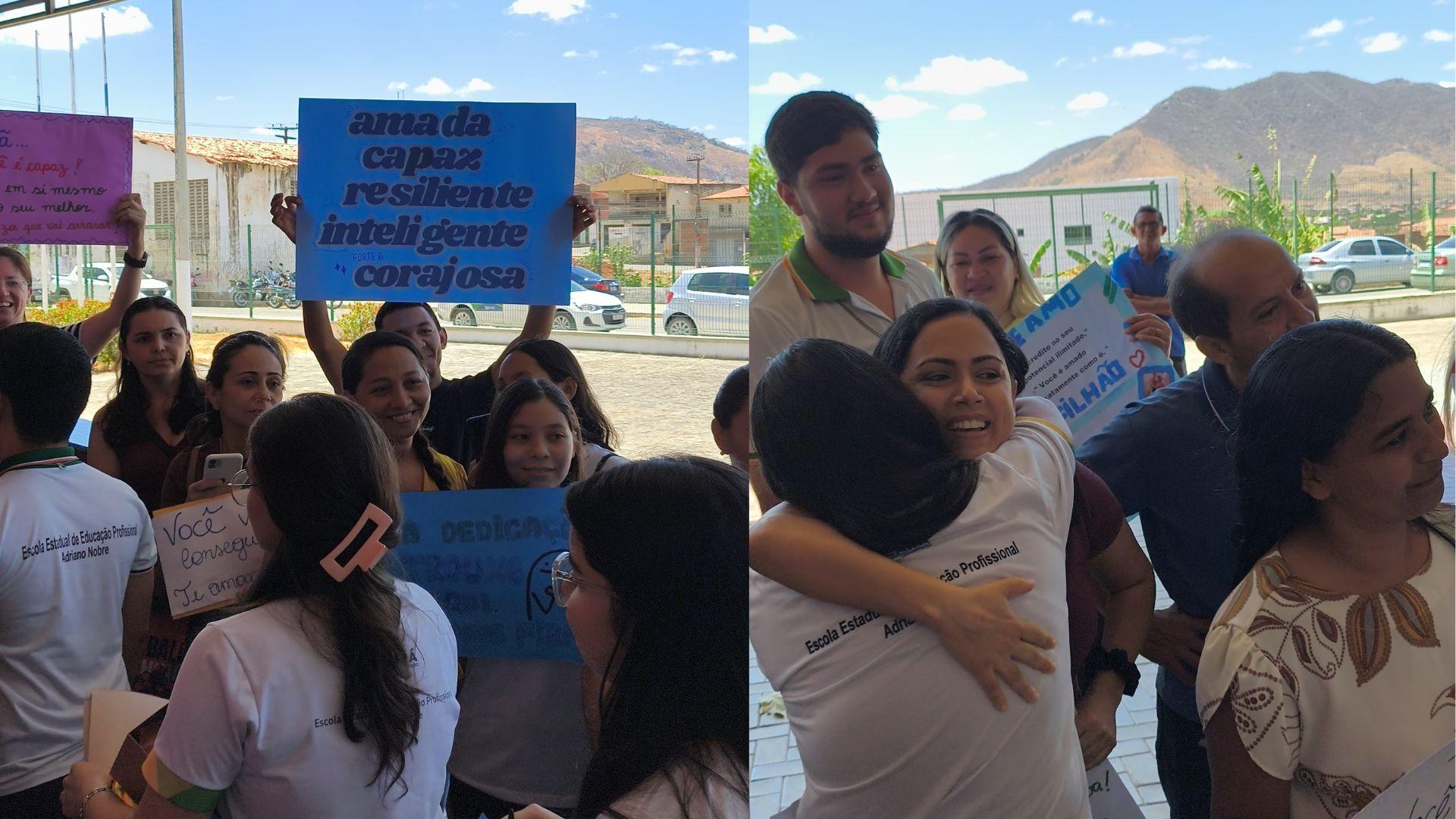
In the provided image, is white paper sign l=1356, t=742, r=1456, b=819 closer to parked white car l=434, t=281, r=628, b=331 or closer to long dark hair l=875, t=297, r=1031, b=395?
long dark hair l=875, t=297, r=1031, b=395

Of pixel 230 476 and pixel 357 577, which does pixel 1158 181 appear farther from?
pixel 230 476

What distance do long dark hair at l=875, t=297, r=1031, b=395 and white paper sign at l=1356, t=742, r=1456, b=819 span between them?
0.51 meters

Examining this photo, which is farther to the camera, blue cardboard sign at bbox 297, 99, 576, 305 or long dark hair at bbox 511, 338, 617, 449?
long dark hair at bbox 511, 338, 617, 449

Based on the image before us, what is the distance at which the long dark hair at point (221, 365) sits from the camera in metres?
1.99

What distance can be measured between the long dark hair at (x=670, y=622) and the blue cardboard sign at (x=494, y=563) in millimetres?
529

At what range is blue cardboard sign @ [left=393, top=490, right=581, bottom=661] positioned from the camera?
1.64 metres

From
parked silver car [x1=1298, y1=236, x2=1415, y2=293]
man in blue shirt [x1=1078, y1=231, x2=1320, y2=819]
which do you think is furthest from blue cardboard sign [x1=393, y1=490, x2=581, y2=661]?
parked silver car [x1=1298, y1=236, x2=1415, y2=293]

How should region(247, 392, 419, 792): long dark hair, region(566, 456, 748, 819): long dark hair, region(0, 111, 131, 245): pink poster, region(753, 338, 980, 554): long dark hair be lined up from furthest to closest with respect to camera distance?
region(0, 111, 131, 245): pink poster
region(247, 392, 419, 792): long dark hair
region(566, 456, 748, 819): long dark hair
region(753, 338, 980, 554): long dark hair

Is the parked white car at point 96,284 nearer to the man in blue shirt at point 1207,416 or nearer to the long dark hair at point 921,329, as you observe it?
the long dark hair at point 921,329

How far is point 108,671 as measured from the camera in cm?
202

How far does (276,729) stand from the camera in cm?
126

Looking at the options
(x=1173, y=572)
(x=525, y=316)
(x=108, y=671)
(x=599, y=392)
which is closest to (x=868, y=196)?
(x=1173, y=572)

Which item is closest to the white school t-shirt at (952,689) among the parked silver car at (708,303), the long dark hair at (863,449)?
A: the long dark hair at (863,449)

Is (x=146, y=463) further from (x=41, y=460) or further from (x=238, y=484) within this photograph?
(x=238, y=484)
